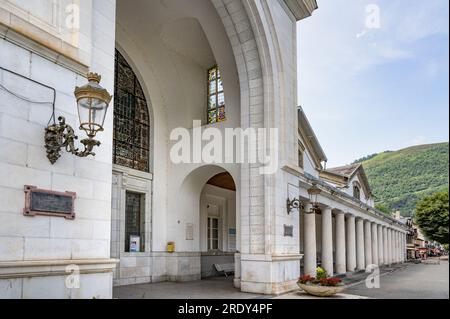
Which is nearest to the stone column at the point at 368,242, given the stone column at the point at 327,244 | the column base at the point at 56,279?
the stone column at the point at 327,244

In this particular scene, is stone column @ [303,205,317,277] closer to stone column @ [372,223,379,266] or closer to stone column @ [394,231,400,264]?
stone column @ [372,223,379,266]

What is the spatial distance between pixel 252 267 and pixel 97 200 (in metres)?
7.52

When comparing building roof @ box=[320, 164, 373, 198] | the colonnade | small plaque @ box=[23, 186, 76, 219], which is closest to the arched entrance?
the colonnade

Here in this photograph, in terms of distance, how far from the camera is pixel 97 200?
706 cm

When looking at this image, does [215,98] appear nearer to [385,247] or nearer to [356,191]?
[356,191]

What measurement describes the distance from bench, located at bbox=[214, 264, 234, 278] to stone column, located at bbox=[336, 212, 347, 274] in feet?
18.3

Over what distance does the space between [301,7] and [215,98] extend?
16.5ft

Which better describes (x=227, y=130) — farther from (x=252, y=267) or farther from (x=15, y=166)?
(x=15, y=166)

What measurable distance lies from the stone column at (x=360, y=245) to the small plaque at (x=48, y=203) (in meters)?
23.2

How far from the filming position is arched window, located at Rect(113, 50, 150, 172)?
1596 cm

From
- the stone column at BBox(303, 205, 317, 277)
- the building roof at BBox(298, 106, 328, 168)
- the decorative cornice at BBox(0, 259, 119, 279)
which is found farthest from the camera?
the building roof at BBox(298, 106, 328, 168)

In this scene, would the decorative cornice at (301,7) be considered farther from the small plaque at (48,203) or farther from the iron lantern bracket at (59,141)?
the small plaque at (48,203)

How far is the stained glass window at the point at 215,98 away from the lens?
17.8 metres
